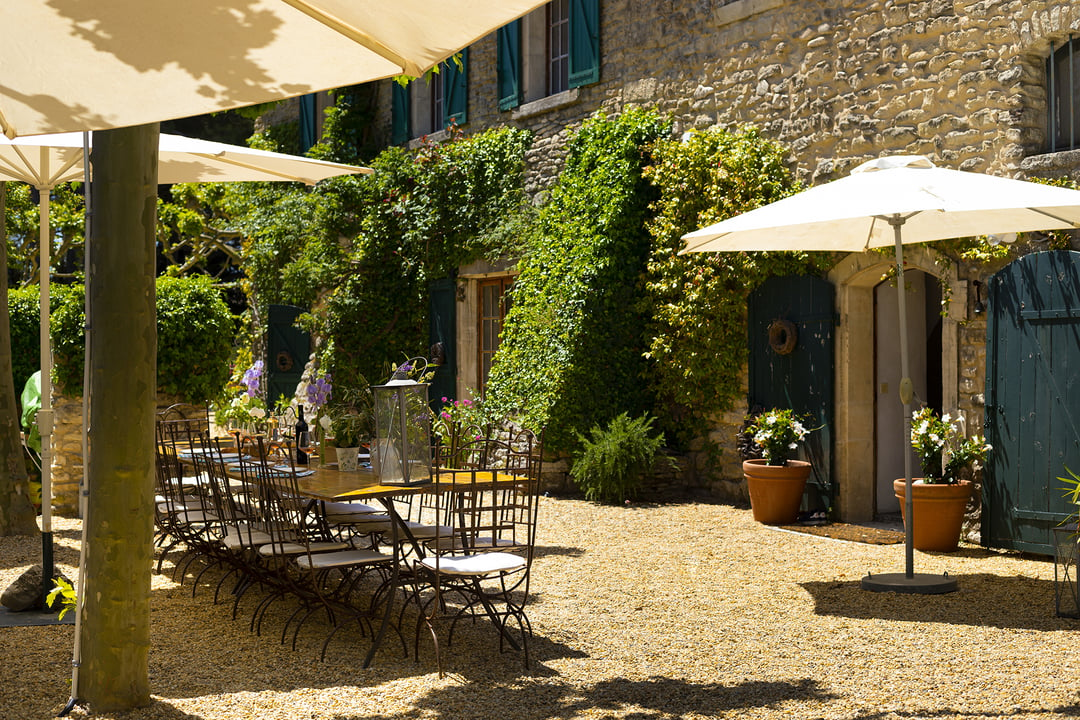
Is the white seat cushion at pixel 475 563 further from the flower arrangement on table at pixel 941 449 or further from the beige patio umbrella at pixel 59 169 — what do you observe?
the flower arrangement on table at pixel 941 449

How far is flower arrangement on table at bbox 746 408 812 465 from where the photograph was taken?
7.73 metres

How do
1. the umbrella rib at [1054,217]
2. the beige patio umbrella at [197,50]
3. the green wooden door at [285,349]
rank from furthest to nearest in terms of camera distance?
the green wooden door at [285,349] → the umbrella rib at [1054,217] → the beige patio umbrella at [197,50]

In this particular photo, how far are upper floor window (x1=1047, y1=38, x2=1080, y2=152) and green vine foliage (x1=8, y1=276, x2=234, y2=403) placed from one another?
234 inches

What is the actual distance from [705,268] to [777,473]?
180cm

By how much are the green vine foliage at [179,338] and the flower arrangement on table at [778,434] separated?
4.11 m

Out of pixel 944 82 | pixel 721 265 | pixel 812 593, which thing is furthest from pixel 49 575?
pixel 944 82

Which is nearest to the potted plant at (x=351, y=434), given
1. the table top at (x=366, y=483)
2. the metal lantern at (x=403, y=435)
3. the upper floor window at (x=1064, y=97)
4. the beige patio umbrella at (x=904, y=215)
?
the table top at (x=366, y=483)

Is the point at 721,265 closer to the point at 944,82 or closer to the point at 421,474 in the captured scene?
the point at 944,82

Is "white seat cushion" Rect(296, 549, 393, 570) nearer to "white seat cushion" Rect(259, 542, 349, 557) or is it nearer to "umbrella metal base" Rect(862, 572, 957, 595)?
"white seat cushion" Rect(259, 542, 349, 557)

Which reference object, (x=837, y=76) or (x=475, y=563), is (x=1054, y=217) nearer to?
(x=837, y=76)

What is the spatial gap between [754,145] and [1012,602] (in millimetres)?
4260

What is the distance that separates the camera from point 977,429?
6953 mm

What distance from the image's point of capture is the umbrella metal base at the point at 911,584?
5.47 metres

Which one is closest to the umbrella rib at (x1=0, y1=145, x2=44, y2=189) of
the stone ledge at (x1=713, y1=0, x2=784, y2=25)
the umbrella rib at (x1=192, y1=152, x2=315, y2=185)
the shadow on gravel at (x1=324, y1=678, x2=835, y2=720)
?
the umbrella rib at (x1=192, y1=152, x2=315, y2=185)
